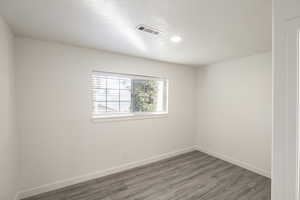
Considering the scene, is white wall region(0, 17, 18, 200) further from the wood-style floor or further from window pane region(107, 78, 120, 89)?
window pane region(107, 78, 120, 89)

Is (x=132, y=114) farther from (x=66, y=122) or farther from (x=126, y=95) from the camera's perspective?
(x=66, y=122)

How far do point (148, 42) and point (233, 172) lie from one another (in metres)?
2.90

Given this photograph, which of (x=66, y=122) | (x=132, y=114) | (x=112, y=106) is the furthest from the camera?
(x=132, y=114)

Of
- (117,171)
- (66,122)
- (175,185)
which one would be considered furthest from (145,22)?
(117,171)

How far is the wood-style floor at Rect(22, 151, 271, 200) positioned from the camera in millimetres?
2033

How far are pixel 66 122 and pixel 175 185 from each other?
6.84ft

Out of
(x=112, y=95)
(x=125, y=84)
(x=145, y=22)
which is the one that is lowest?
(x=112, y=95)

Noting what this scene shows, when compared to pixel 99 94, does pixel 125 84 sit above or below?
above

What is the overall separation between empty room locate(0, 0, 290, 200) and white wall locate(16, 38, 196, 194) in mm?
15

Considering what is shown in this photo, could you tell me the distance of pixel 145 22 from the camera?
61.3 inches

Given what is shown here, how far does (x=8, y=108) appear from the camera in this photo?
1628 mm

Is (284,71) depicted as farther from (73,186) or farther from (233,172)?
(73,186)

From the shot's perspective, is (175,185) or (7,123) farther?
(175,185)

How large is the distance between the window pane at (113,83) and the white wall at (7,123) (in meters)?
1.36
